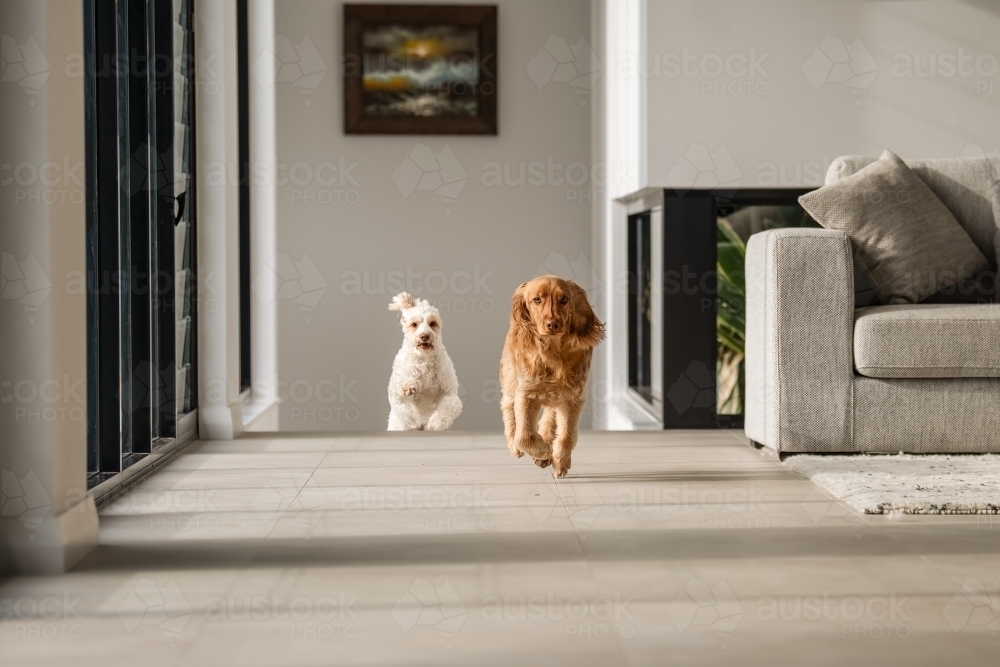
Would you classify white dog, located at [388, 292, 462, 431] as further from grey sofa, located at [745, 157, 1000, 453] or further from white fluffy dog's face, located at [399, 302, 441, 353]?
grey sofa, located at [745, 157, 1000, 453]

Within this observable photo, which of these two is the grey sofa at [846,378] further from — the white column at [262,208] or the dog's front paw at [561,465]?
the white column at [262,208]

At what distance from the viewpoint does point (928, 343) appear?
2812 mm

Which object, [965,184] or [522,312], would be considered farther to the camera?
[965,184]

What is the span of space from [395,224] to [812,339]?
3.23m

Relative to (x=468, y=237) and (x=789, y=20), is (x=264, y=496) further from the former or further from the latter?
(x=468, y=237)

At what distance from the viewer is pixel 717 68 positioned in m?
3.84

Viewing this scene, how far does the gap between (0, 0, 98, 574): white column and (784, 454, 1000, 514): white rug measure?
1.67 metres

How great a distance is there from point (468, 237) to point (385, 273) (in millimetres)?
517

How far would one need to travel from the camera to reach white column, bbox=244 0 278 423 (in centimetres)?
496
